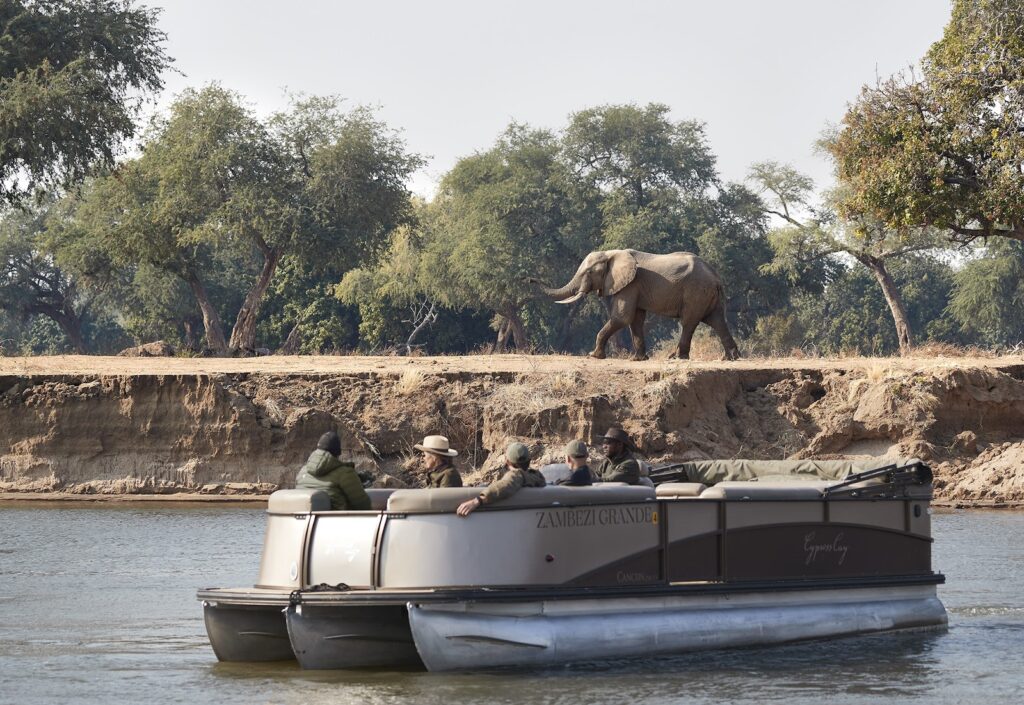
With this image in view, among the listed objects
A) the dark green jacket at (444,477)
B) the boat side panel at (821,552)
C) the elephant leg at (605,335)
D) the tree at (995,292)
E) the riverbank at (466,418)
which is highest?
the tree at (995,292)

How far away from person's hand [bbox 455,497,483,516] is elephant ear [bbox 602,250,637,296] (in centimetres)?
2213

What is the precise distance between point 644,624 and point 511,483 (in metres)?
1.84

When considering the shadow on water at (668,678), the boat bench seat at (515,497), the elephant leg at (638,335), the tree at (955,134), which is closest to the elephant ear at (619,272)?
the elephant leg at (638,335)

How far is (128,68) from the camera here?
1560 inches

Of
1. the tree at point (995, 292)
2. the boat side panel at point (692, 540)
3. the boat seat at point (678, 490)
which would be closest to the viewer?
the boat side panel at point (692, 540)

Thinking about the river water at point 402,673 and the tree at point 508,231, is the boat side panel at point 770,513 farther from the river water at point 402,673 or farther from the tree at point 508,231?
the tree at point 508,231

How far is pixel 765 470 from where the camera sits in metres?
17.0

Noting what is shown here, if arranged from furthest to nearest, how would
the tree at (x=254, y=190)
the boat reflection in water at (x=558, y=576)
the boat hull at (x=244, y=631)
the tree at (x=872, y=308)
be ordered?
the tree at (x=872, y=308), the tree at (x=254, y=190), the boat hull at (x=244, y=631), the boat reflection in water at (x=558, y=576)

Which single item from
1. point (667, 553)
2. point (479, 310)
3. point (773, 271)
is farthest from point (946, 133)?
point (479, 310)

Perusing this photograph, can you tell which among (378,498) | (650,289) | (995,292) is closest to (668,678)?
(378,498)

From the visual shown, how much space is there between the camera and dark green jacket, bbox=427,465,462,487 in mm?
14391

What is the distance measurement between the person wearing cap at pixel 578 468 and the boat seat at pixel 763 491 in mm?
1054

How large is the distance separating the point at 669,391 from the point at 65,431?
37.4ft

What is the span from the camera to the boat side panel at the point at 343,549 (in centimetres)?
1344
